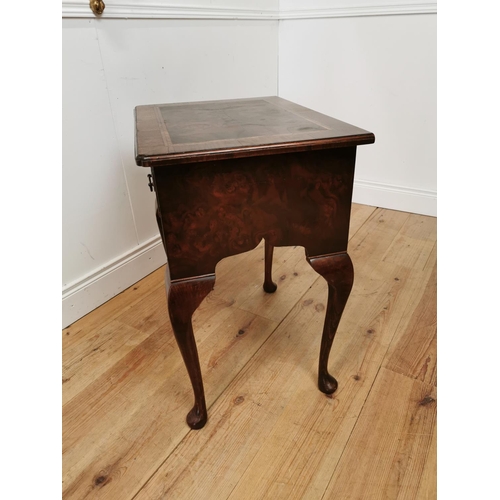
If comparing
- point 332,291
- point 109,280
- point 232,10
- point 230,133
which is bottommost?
point 109,280

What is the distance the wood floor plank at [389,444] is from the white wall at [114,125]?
3.53 ft

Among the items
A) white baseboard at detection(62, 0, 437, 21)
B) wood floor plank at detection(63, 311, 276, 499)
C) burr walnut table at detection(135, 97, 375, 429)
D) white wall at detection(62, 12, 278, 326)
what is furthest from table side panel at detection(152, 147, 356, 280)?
white baseboard at detection(62, 0, 437, 21)

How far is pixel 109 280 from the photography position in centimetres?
155

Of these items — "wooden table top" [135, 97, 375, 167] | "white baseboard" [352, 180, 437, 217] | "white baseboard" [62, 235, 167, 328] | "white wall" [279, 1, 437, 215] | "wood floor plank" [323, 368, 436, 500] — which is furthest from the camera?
"white baseboard" [352, 180, 437, 217]

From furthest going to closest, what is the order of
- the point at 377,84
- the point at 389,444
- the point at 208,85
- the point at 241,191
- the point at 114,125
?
1. the point at 377,84
2. the point at 208,85
3. the point at 114,125
4. the point at 389,444
5. the point at 241,191

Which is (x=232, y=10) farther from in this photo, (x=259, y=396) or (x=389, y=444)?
(x=389, y=444)

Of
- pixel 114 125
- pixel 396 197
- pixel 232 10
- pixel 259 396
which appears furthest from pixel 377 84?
pixel 259 396

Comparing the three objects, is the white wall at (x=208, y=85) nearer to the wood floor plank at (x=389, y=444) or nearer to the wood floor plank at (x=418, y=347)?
the wood floor plank at (x=418, y=347)

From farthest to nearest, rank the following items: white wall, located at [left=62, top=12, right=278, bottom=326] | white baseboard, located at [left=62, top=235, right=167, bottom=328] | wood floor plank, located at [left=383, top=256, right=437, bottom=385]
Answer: white baseboard, located at [left=62, top=235, right=167, bottom=328] → white wall, located at [left=62, top=12, right=278, bottom=326] → wood floor plank, located at [left=383, top=256, right=437, bottom=385]

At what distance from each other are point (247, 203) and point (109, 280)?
0.96 meters

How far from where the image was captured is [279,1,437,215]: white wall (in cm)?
192

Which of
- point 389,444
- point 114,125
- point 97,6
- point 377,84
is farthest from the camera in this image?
point 377,84

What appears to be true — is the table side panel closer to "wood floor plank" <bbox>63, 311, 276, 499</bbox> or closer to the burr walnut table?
the burr walnut table

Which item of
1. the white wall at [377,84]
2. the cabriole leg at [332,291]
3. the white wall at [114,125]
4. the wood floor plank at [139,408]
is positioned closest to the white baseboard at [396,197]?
the white wall at [377,84]
